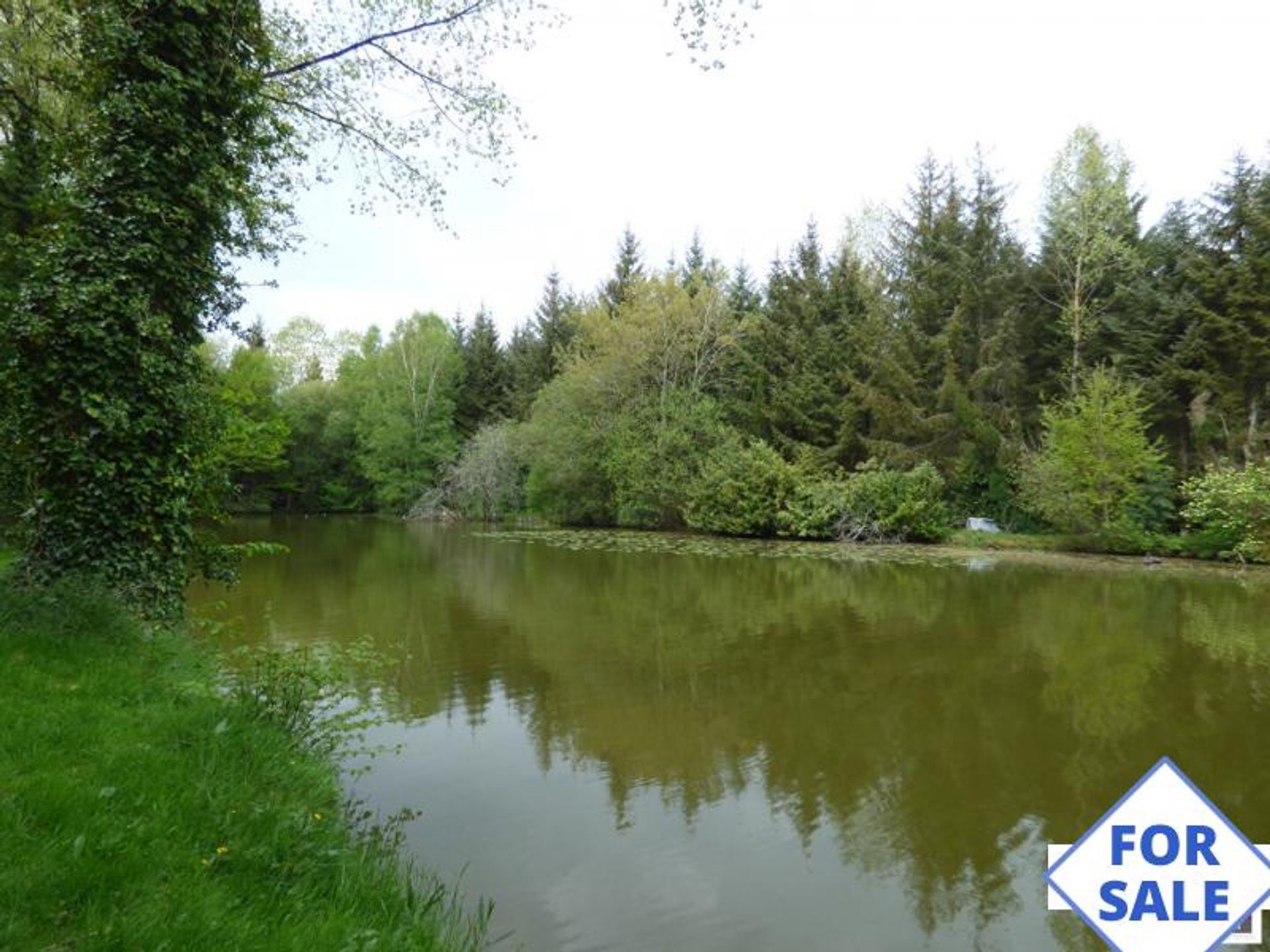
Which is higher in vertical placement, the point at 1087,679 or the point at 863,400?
the point at 863,400

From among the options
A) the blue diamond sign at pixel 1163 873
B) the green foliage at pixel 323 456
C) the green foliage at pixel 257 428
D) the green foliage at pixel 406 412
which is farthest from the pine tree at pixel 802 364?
the blue diamond sign at pixel 1163 873

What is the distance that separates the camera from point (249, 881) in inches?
110

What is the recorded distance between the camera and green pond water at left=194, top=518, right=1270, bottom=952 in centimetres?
399

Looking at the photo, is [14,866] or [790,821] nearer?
[14,866]

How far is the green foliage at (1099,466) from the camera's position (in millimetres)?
20188

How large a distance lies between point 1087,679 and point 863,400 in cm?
1968

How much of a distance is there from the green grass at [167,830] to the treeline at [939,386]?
49.8 ft

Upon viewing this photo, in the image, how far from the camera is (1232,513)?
1816cm

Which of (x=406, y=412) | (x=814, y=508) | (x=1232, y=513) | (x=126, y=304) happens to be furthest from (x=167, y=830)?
(x=406, y=412)

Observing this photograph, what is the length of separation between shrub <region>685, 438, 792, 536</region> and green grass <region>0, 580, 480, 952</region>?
22.4 meters

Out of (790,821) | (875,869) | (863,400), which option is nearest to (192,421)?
(790,821)

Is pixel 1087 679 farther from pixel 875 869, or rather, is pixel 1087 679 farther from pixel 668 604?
pixel 668 604

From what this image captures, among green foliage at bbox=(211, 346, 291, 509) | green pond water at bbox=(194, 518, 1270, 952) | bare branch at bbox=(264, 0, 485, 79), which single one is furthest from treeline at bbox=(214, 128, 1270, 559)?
bare branch at bbox=(264, 0, 485, 79)

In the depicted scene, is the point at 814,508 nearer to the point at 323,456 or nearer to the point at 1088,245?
the point at 1088,245
